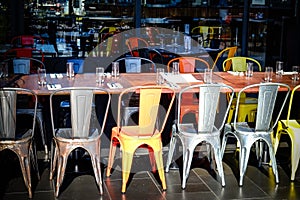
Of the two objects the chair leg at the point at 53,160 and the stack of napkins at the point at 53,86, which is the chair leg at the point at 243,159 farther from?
the stack of napkins at the point at 53,86

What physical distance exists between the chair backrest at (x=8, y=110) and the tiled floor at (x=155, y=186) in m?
0.50

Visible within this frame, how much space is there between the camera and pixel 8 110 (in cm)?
412

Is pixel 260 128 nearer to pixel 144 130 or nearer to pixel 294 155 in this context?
pixel 294 155

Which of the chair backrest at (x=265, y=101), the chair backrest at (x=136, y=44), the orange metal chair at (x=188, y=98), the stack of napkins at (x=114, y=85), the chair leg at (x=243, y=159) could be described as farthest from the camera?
the chair backrest at (x=136, y=44)

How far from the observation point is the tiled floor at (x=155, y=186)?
4.32 m

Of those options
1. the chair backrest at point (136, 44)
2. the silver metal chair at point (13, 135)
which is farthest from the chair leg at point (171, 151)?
the chair backrest at point (136, 44)

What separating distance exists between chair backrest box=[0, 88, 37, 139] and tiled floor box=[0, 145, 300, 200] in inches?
19.6

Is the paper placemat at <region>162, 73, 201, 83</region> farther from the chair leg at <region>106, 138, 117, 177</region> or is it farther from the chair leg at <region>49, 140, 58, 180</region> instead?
the chair leg at <region>49, 140, 58, 180</region>

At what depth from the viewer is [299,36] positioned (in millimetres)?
8492

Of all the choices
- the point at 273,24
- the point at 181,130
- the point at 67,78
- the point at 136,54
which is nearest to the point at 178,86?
the point at 181,130

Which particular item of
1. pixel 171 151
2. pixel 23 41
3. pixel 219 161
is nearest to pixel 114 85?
pixel 171 151

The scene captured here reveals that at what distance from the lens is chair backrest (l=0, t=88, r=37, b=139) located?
409cm

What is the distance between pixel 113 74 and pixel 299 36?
4363 millimetres

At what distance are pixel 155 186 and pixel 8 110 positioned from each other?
4.46 feet
